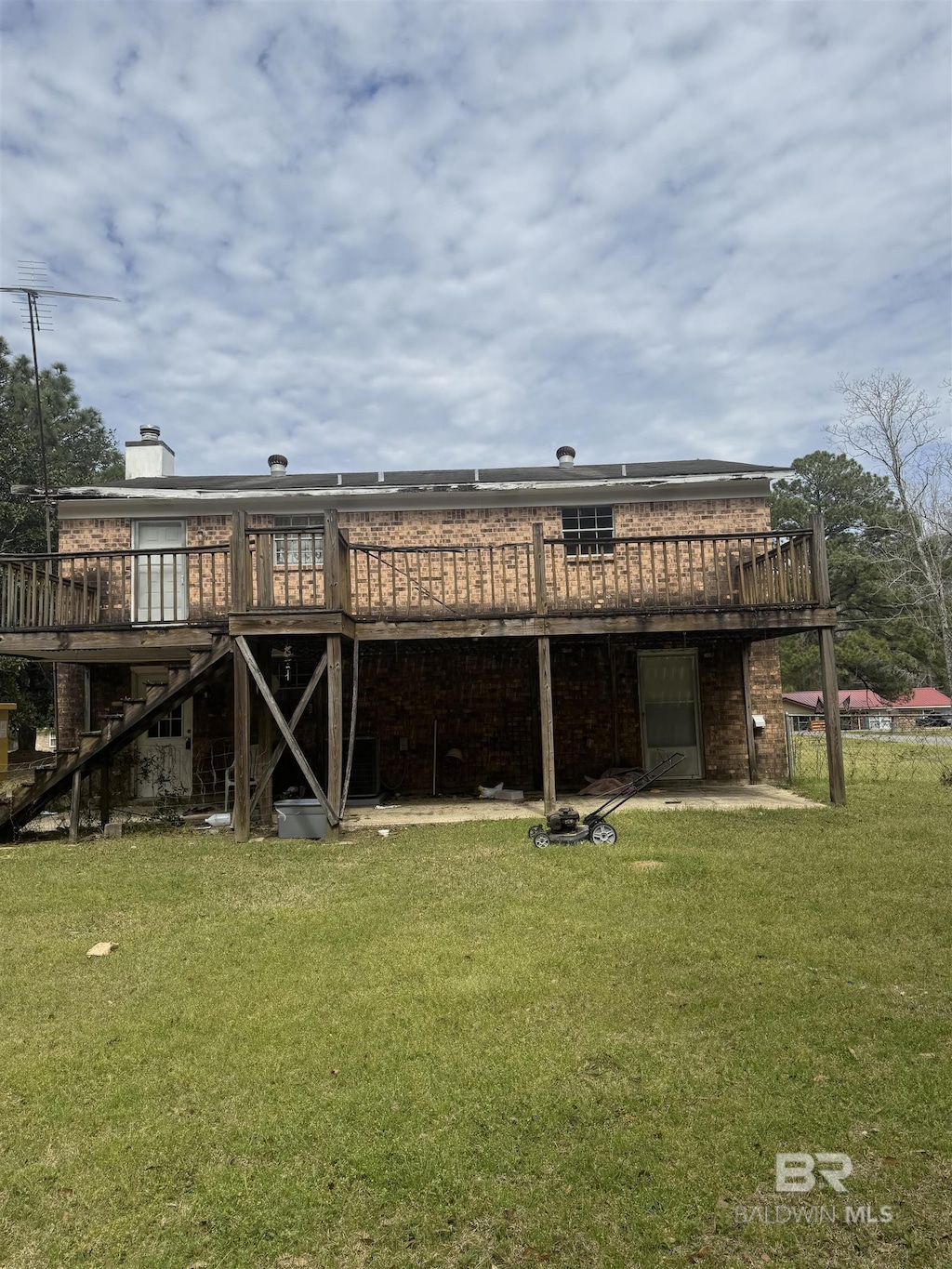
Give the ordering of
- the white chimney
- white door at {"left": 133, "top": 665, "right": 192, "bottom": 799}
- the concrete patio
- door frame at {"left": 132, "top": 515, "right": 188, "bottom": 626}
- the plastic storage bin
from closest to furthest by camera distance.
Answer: the plastic storage bin < the concrete patio < door frame at {"left": 132, "top": 515, "right": 188, "bottom": 626} < white door at {"left": 133, "top": 665, "right": 192, "bottom": 799} < the white chimney

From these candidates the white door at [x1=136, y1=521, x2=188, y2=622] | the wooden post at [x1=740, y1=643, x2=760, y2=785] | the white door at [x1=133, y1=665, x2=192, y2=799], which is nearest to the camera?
the white door at [x1=136, y1=521, x2=188, y2=622]

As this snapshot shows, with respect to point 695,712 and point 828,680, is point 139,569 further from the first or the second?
point 828,680

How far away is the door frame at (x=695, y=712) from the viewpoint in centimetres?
1369

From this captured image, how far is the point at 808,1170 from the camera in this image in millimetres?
2736

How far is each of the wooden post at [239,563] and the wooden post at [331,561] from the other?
0.93m

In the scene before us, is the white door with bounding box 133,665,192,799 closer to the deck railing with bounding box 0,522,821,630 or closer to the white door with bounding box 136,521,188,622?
the white door with bounding box 136,521,188,622

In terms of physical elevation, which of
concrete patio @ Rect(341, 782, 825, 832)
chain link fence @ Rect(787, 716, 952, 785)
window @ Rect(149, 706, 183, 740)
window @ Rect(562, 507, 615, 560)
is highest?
window @ Rect(562, 507, 615, 560)

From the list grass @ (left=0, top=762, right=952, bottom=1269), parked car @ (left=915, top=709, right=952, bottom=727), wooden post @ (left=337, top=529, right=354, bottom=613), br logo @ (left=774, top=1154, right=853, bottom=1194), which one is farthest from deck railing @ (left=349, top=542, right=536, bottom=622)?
parked car @ (left=915, top=709, right=952, bottom=727)

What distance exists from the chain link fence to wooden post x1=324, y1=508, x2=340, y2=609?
25.8ft

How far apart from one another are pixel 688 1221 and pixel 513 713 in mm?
11248

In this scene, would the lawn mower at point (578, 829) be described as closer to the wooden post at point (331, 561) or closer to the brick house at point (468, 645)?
the wooden post at point (331, 561)

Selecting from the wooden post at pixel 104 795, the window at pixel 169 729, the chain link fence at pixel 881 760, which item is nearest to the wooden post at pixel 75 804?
the wooden post at pixel 104 795

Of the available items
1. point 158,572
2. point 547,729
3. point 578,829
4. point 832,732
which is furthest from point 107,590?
point 832,732

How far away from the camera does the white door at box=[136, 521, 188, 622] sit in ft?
41.2
